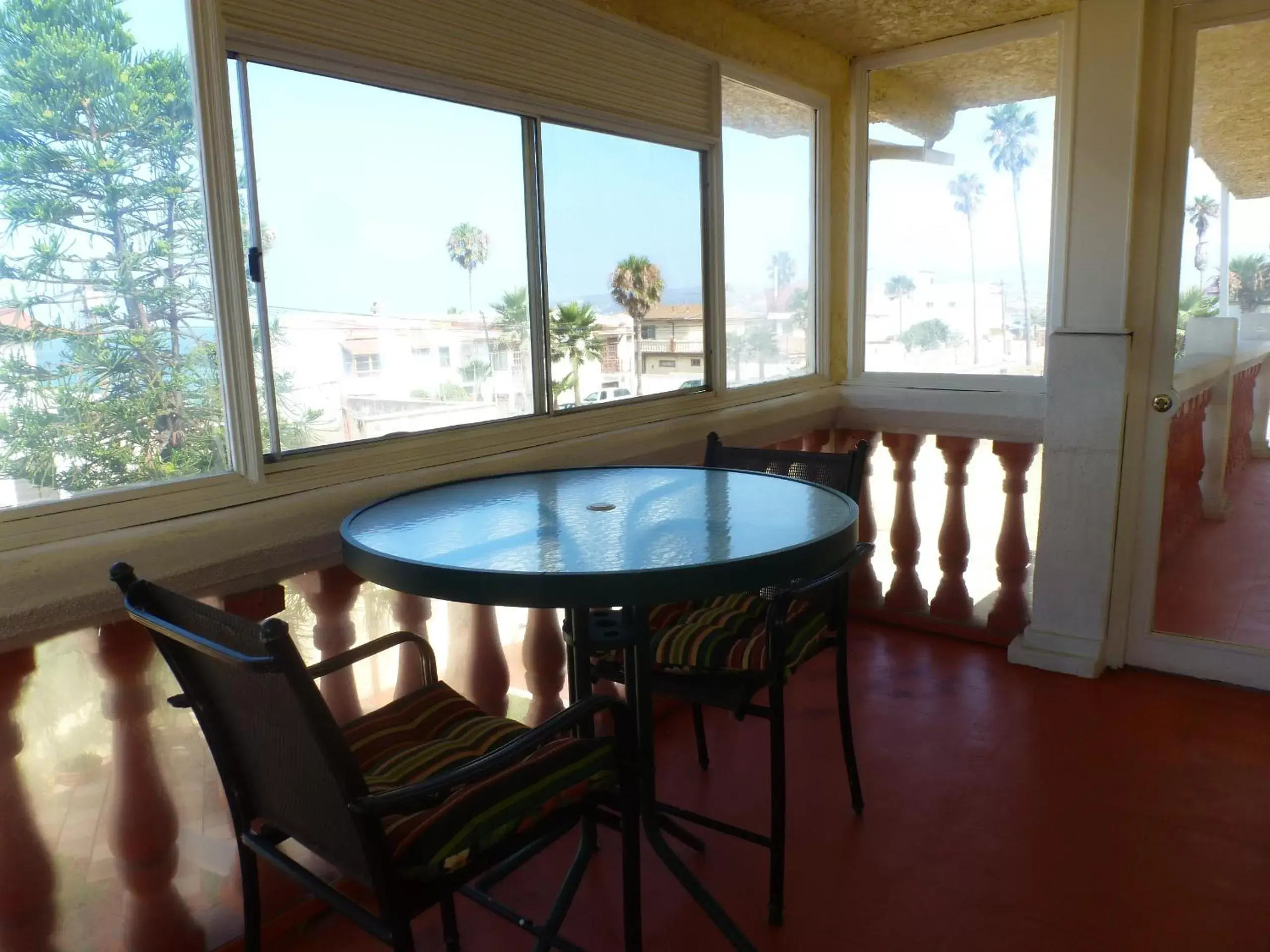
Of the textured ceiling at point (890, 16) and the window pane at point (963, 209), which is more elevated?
the textured ceiling at point (890, 16)

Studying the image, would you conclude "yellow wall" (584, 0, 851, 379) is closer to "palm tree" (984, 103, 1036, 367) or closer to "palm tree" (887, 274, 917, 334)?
"palm tree" (887, 274, 917, 334)

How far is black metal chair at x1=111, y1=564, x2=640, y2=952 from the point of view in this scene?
124 cm

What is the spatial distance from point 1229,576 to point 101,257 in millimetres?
3598

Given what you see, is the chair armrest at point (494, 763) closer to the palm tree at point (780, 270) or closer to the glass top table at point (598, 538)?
the glass top table at point (598, 538)

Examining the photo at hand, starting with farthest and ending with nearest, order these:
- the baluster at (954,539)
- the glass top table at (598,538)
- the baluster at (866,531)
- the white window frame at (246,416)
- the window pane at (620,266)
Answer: the baluster at (866,531), the baluster at (954,539), the window pane at (620,266), the white window frame at (246,416), the glass top table at (598,538)

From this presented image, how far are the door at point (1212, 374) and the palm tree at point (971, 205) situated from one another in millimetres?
681

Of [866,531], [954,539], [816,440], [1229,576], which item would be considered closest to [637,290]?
[816,440]

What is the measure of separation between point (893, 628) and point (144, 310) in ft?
10.3

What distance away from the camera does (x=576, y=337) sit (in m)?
2.83

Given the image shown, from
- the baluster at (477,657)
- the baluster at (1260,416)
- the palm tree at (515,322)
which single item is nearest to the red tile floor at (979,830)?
the baluster at (477,657)

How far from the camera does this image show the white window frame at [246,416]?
180 cm

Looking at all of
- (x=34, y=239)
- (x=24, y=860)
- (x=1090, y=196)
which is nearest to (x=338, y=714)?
(x=24, y=860)

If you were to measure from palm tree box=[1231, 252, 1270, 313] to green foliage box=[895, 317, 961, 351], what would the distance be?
98 cm

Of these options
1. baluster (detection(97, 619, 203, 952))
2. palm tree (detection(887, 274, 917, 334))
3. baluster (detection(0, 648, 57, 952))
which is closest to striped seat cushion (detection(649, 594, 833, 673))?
baluster (detection(97, 619, 203, 952))
